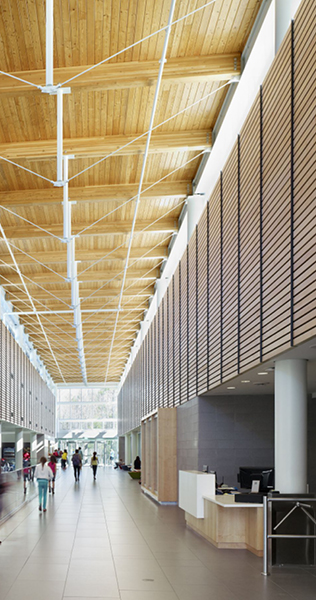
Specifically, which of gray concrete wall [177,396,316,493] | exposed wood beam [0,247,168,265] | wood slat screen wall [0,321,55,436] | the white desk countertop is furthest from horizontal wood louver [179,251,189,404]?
wood slat screen wall [0,321,55,436]

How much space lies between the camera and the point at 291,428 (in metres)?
9.19

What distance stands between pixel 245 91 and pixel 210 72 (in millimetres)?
741

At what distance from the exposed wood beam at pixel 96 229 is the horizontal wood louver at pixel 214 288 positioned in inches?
273

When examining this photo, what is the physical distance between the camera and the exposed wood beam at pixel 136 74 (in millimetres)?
11828

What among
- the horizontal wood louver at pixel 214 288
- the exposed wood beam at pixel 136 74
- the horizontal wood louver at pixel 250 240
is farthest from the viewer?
the horizontal wood louver at pixel 214 288

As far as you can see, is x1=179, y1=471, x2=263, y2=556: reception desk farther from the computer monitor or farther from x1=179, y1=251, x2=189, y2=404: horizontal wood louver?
x1=179, y1=251, x2=189, y2=404: horizontal wood louver

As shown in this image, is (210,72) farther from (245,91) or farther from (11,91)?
(11,91)

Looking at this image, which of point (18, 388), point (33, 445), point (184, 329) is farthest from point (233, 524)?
point (33, 445)

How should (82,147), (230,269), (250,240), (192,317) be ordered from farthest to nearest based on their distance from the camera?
1. (192,317)
2. (82,147)
3. (230,269)
4. (250,240)

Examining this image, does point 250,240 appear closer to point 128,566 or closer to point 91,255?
point 128,566

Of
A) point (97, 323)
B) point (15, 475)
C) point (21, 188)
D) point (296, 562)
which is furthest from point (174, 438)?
point (97, 323)

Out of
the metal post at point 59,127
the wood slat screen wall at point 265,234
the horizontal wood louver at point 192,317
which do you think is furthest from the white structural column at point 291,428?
the horizontal wood louver at point 192,317

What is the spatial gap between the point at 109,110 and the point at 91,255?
10107mm

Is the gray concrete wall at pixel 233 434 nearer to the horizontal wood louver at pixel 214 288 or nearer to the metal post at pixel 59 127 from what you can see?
the horizontal wood louver at pixel 214 288
